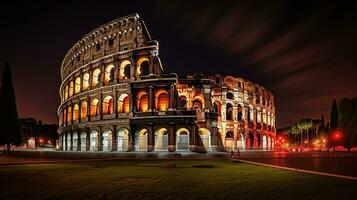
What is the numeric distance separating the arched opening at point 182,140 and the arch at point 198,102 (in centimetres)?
583

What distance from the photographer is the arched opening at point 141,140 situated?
34.6m

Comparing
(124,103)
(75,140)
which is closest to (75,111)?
(75,140)

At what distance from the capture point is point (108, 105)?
1529 inches

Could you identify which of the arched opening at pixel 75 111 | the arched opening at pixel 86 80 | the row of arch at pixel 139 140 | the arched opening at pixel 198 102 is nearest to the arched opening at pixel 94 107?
the row of arch at pixel 139 140

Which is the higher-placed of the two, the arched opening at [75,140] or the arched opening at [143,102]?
the arched opening at [143,102]

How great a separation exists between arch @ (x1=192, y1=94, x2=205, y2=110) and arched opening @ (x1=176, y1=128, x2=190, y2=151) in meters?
5.83

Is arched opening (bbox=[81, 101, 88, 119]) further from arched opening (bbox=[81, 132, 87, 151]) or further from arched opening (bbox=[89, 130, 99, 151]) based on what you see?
arched opening (bbox=[89, 130, 99, 151])

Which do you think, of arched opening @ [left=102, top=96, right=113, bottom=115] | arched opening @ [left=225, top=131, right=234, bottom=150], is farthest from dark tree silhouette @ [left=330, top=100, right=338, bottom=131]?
arched opening @ [left=102, top=96, right=113, bottom=115]

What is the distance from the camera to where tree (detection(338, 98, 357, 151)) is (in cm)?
4384

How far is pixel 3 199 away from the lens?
751 cm

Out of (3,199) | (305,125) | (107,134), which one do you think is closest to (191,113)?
(107,134)

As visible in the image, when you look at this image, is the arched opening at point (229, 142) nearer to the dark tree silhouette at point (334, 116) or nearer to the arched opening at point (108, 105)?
the arched opening at point (108, 105)

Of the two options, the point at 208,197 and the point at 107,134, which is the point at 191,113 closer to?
the point at 107,134

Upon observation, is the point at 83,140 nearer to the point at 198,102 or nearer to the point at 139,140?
the point at 139,140
